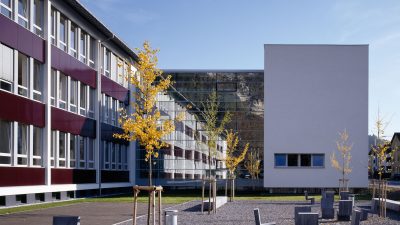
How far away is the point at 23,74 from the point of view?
1236 inches

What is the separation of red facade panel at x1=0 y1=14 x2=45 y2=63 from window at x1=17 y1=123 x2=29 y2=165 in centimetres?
364

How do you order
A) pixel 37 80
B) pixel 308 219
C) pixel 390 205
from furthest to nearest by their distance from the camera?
pixel 37 80 → pixel 390 205 → pixel 308 219

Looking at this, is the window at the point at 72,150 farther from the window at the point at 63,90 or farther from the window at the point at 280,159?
the window at the point at 280,159

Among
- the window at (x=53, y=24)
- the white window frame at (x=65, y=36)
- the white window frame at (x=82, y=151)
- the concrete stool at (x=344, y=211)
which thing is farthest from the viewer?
the white window frame at (x=82, y=151)

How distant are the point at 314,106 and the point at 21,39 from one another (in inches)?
1028

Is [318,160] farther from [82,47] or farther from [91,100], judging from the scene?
[82,47]

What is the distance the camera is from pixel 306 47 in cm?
5025

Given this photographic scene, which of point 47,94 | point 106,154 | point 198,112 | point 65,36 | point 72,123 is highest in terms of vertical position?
point 65,36

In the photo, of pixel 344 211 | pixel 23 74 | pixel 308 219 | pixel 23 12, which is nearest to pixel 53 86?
pixel 23 74

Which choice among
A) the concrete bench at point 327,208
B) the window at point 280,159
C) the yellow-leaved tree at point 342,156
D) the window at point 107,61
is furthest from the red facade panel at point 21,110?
the yellow-leaved tree at point 342,156

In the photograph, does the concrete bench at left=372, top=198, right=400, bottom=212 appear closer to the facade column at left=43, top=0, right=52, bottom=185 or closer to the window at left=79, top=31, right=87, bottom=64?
the facade column at left=43, top=0, right=52, bottom=185

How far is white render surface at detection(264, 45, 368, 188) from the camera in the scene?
4969 centimetres

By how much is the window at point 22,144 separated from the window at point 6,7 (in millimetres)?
5279

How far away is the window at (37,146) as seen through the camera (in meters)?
32.9
